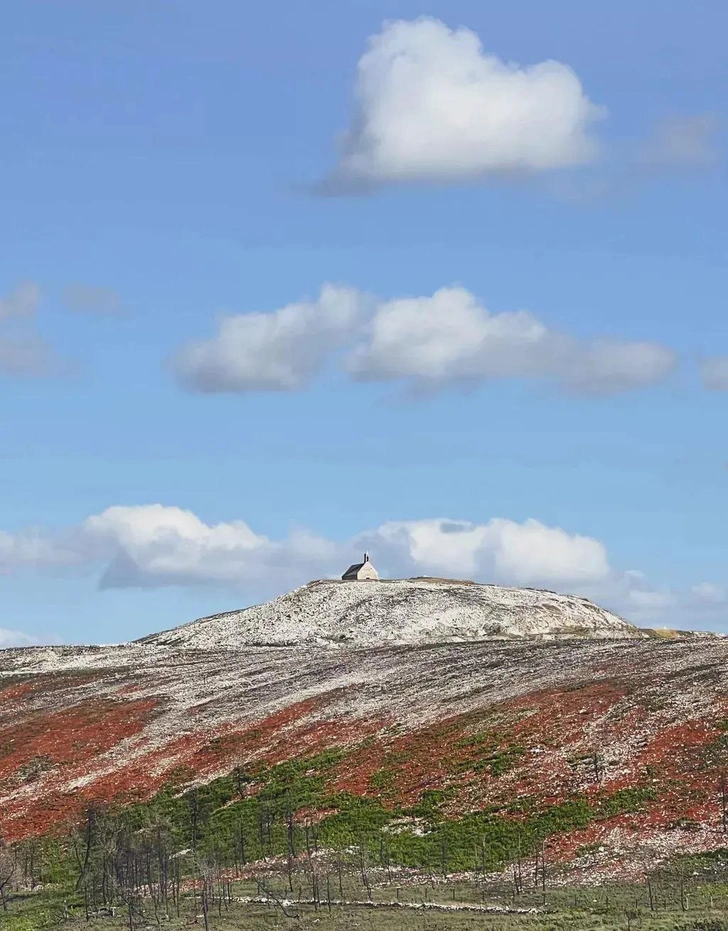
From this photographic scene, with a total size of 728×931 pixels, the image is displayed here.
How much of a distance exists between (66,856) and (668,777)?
110ft

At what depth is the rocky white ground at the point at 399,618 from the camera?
458ft

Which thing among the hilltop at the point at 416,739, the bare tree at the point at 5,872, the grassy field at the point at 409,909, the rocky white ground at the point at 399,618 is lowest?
the grassy field at the point at 409,909

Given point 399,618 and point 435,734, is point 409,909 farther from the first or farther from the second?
point 399,618

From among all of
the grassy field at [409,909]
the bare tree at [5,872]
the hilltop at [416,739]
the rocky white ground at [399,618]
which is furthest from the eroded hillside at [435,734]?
the rocky white ground at [399,618]

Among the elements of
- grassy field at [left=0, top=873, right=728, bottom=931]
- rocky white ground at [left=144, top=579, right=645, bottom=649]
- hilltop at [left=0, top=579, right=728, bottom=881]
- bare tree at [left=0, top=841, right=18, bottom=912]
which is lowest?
grassy field at [left=0, top=873, right=728, bottom=931]

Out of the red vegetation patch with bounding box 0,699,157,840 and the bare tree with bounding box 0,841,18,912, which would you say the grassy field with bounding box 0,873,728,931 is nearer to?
the bare tree with bounding box 0,841,18,912

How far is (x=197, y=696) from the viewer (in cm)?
10825

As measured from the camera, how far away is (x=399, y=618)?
143375mm

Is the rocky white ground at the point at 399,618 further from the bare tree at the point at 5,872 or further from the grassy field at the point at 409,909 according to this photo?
the grassy field at the point at 409,909

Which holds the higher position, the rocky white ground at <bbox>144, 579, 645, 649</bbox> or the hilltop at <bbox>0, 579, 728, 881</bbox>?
the rocky white ground at <bbox>144, 579, 645, 649</bbox>

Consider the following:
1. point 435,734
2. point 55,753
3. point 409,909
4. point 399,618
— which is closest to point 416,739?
point 435,734

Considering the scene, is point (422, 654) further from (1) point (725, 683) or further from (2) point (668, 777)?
(2) point (668, 777)

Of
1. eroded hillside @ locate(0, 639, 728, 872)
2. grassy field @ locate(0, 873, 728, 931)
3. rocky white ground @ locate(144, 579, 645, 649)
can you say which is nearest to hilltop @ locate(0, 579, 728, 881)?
eroded hillside @ locate(0, 639, 728, 872)

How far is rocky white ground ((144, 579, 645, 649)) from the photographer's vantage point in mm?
139500
